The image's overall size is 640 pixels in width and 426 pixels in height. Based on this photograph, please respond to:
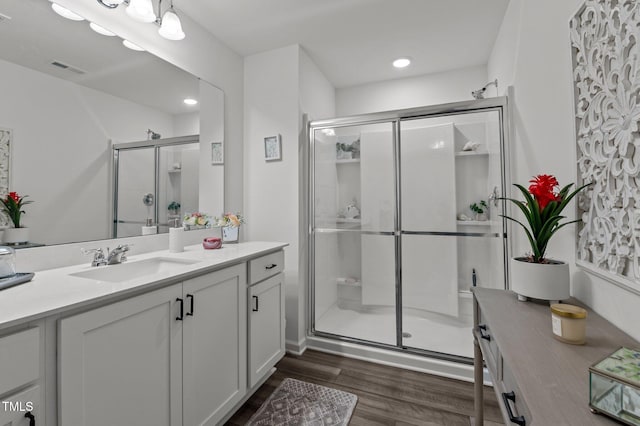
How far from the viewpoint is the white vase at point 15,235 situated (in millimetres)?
A: 1204

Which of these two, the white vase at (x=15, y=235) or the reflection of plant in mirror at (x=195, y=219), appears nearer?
the white vase at (x=15, y=235)

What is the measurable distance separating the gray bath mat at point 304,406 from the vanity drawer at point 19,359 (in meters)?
1.13

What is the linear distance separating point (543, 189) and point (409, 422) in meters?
1.41

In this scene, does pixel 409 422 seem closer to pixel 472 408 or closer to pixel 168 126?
pixel 472 408

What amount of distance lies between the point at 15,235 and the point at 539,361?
6.58 ft

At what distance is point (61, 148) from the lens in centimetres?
136

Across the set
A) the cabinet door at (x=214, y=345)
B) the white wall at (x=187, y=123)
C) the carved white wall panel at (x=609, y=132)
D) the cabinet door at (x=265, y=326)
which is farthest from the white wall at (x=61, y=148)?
the carved white wall panel at (x=609, y=132)

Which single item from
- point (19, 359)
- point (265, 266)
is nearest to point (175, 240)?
point (265, 266)

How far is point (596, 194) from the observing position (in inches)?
37.8

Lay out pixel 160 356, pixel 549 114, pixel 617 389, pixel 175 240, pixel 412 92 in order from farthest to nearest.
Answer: pixel 412 92 < pixel 175 240 < pixel 549 114 < pixel 160 356 < pixel 617 389

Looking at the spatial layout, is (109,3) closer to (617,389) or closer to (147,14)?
(147,14)

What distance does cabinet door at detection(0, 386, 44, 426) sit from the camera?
0.73 meters

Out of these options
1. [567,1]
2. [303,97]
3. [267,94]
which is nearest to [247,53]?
[267,94]

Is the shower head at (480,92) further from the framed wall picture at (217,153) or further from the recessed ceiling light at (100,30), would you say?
the recessed ceiling light at (100,30)
